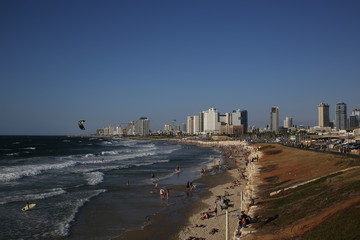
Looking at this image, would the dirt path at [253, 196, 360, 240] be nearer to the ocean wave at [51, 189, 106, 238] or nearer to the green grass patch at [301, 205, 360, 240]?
the green grass patch at [301, 205, 360, 240]

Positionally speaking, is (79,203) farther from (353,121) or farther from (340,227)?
(353,121)

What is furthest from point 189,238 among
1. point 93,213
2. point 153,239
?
point 93,213

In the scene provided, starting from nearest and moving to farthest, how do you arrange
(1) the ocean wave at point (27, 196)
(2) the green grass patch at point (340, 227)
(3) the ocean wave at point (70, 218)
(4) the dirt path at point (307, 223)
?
(2) the green grass patch at point (340, 227) → (4) the dirt path at point (307, 223) → (3) the ocean wave at point (70, 218) → (1) the ocean wave at point (27, 196)

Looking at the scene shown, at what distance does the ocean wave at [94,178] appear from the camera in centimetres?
3203

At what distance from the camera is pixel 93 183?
1237 inches

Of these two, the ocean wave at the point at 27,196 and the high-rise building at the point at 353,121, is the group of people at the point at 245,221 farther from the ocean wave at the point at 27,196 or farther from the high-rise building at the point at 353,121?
the high-rise building at the point at 353,121

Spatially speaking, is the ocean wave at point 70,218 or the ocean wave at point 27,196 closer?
the ocean wave at point 70,218

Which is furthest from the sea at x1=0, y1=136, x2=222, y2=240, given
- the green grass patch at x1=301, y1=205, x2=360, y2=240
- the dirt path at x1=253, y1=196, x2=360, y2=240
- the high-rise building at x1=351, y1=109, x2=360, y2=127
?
the high-rise building at x1=351, y1=109, x2=360, y2=127

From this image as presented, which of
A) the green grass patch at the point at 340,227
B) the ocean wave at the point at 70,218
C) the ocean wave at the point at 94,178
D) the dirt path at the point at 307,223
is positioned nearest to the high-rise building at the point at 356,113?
the ocean wave at the point at 94,178

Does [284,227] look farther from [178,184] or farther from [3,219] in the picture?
[178,184]

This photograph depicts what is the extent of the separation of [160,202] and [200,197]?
Result: 3.53 m

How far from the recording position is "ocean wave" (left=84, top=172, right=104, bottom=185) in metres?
32.0

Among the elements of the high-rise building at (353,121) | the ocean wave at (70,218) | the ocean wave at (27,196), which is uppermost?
the high-rise building at (353,121)

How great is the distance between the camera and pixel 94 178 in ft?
114
